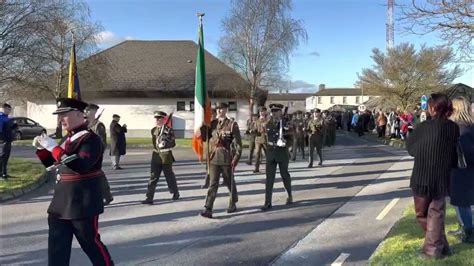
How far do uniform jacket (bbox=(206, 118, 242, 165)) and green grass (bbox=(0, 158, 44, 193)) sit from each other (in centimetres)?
508

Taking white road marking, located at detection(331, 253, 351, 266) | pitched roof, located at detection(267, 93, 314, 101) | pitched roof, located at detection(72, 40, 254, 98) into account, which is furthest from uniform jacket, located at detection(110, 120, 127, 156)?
pitched roof, located at detection(267, 93, 314, 101)

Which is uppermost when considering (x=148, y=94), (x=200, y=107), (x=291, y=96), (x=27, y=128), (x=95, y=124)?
(x=291, y=96)

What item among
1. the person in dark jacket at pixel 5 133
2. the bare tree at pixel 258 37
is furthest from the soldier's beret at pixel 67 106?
the bare tree at pixel 258 37

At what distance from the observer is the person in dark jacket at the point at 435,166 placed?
513cm

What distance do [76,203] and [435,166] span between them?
3.69 m

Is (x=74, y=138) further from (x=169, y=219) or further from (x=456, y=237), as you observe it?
(x=456, y=237)

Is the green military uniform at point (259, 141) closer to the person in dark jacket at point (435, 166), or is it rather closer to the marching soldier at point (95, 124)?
the marching soldier at point (95, 124)

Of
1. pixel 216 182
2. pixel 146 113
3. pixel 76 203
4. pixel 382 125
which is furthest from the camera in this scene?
pixel 146 113

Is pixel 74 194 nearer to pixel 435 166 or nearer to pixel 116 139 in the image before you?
pixel 435 166

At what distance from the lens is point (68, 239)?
4289 mm

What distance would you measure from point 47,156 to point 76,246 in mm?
2632

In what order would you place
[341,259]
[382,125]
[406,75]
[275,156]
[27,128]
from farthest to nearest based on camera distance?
[406,75] < [382,125] < [27,128] < [275,156] < [341,259]

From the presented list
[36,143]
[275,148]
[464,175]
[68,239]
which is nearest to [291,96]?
[275,148]

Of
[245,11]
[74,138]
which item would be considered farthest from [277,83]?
[74,138]
